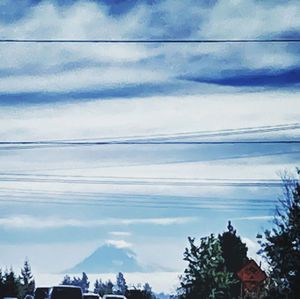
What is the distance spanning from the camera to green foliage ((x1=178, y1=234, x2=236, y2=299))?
51062 mm

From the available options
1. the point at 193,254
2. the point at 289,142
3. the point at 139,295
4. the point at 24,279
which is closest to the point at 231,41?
the point at 289,142

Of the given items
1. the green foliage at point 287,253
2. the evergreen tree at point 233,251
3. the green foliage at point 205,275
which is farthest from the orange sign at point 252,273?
the evergreen tree at point 233,251

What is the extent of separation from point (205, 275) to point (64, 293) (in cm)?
2681

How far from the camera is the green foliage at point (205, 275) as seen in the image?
51.1 metres

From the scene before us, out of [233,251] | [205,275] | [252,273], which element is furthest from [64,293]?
[233,251]

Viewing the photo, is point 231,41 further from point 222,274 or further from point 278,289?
point 222,274

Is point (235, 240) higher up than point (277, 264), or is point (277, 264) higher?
point (235, 240)

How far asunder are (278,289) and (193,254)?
27314 millimetres

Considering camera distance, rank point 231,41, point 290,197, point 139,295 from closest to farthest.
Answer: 1. point 231,41
2. point 290,197
3. point 139,295

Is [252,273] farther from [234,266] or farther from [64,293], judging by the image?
[234,266]

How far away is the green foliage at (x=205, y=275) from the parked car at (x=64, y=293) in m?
25.5

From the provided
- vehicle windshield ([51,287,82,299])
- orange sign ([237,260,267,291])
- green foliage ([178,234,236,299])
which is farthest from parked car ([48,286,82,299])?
green foliage ([178,234,236,299])

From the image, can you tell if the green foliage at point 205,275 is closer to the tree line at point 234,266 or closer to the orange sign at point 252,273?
the tree line at point 234,266

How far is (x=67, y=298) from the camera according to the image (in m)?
26.4
